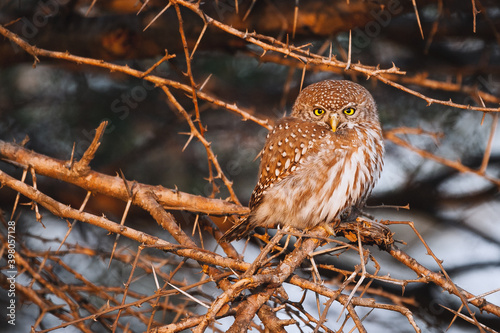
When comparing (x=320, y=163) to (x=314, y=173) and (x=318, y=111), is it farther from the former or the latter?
(x=318, y=111)

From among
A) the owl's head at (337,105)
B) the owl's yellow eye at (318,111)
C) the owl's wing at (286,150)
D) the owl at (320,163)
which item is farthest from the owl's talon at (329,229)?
the owl's yellow eye at (318,111)

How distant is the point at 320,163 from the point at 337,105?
418 millimetres

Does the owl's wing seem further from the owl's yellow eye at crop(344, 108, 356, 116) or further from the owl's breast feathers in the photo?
the owl's yellow eye at crop(344, 108, 356, 116)

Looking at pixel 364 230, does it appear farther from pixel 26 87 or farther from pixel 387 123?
pixel 26 87

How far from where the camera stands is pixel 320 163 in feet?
11.7

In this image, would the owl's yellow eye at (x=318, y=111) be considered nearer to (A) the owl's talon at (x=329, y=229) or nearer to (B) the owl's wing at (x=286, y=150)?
(B) the owl's wing at (x=286, y=150)

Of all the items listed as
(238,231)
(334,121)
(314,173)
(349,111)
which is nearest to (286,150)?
(314,173)

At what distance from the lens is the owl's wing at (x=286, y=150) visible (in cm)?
365

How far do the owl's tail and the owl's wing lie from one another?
0.13 m

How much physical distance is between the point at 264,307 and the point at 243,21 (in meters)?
2.70

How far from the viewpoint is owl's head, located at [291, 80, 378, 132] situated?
3693 mm

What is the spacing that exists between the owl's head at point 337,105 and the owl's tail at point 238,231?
2.73 ft

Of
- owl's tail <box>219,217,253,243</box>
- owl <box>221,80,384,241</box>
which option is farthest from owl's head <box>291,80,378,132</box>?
owl's tail <box>219,217,253,243</box>

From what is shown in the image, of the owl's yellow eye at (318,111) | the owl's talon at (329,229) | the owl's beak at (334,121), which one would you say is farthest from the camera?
the owl's yellow eye at (318,111)
